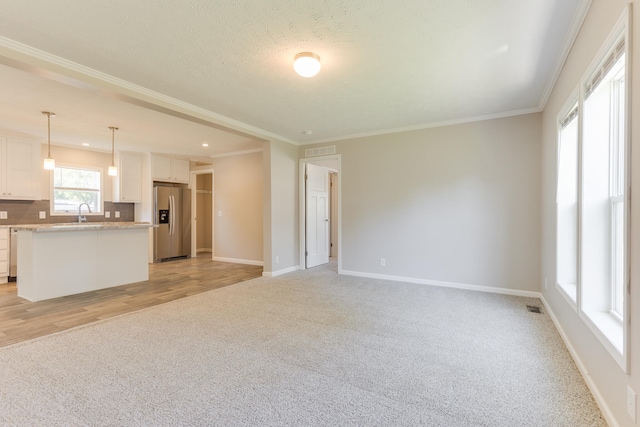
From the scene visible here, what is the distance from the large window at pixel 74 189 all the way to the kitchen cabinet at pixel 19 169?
41cm

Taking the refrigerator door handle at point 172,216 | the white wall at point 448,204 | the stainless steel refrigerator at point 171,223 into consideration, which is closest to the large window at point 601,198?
the white wall at point 448,204

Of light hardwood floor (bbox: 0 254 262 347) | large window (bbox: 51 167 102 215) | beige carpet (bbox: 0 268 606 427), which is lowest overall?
light hardwood floor (bbox: 0 254 262 347)

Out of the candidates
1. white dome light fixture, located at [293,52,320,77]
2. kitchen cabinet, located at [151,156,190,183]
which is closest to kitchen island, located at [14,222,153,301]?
kitchen cabinet, located at [151,156,190,183]

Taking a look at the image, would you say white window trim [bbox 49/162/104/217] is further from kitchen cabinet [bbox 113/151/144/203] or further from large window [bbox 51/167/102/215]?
kitchen cabinet [bbox 113/151/144/203]

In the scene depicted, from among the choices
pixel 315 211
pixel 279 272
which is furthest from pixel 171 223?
pixel 315 211

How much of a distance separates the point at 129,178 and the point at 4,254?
242 cm

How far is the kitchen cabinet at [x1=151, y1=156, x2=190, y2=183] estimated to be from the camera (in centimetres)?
693

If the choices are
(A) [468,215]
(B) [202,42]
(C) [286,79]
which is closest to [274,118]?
(C) [286,79]

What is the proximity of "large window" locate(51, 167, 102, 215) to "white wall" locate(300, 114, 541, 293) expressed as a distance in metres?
5.23

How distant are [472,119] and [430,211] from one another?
144 cm

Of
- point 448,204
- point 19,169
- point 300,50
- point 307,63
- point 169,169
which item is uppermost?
point 300,50

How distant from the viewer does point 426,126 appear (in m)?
4.66

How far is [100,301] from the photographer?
3871mm

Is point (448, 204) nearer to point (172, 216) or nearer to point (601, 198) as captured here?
A: point (601, 198)
